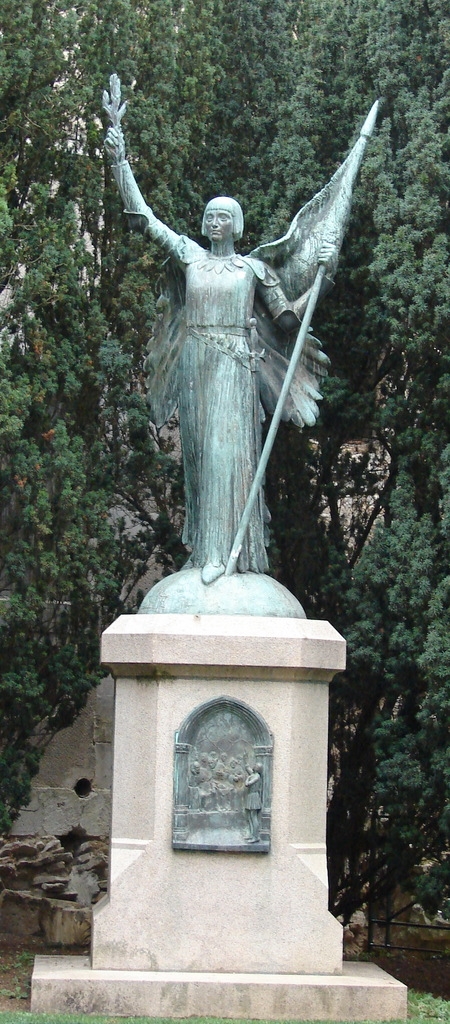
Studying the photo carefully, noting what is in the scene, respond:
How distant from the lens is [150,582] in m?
11.0

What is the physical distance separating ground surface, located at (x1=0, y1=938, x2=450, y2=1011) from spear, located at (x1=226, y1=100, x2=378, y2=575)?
2.79 metres

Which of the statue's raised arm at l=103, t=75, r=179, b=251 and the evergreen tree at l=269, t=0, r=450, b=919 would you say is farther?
the evergreen tree at l=269, t=0, r=450, b=919

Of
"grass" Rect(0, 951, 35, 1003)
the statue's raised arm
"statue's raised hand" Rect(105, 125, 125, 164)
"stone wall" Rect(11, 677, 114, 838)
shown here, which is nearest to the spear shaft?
the statue's raised arm

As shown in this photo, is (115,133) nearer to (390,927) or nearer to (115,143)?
(115,143)

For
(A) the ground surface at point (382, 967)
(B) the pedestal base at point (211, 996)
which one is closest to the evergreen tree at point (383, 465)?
(A) the ground surface at point (382, 967)

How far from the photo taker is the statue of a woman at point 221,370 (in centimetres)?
791

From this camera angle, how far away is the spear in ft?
25.6

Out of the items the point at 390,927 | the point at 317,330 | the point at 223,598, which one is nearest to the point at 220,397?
the point at 223,598

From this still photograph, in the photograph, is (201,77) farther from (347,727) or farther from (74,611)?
(347,727)

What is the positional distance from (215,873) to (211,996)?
561mm

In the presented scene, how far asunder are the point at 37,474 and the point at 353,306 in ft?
8.92

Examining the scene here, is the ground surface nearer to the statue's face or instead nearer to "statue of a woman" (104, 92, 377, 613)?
"statue of a woman" (104, 92, 377, 613)

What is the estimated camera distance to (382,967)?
10422 mm

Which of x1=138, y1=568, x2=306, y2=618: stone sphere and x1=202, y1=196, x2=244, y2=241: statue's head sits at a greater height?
x1=202, y1=196, x2=244, y2=241: statue's head
